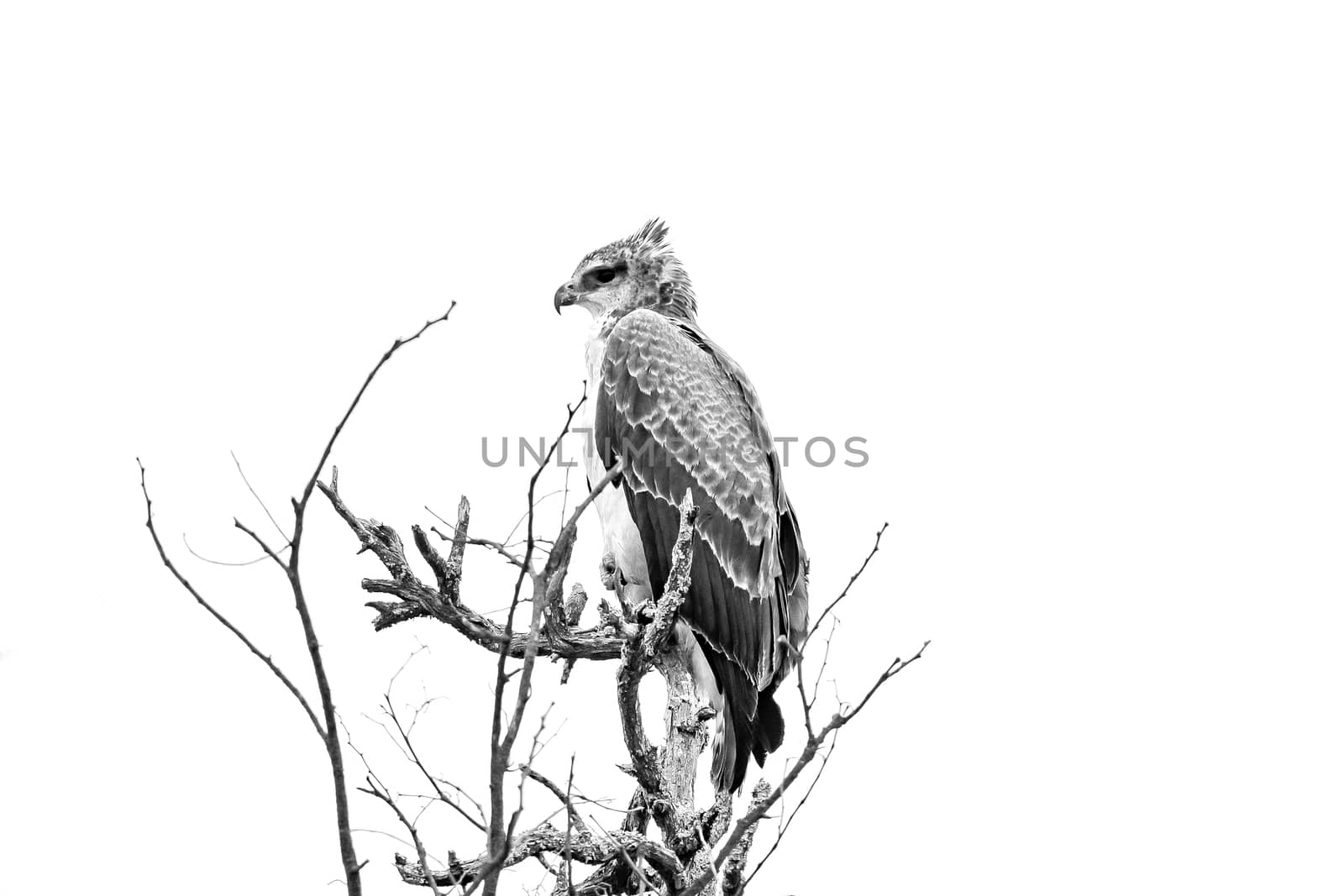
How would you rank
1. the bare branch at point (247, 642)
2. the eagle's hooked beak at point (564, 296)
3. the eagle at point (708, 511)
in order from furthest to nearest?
the eagle's hooked beak at point (564, 296) → the eagle at point (708, 511) → the bare branch at point (247, 642)

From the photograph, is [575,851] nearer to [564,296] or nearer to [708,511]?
[708,511]

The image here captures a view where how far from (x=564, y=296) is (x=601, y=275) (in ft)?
1.06

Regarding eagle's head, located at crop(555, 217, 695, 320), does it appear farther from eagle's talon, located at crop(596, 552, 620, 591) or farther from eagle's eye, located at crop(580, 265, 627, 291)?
eagle's talon, located at crop(596, 552, 620, 591)

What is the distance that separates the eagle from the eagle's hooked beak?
1.86ft

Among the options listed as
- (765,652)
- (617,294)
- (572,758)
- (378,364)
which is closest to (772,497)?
(765,652)

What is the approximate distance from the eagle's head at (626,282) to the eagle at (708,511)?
491 millimetres

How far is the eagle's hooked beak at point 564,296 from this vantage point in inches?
324

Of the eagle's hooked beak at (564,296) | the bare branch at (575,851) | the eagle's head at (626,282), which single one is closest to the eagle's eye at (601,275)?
the eagle's head at (626,282)

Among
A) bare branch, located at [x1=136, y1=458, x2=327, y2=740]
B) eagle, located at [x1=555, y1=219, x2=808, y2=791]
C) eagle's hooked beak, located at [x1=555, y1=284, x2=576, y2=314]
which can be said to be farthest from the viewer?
eagle's hooked beak, located at [x1=555, y1=284, x2=576, y2=314]

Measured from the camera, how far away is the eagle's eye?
27.2 ft

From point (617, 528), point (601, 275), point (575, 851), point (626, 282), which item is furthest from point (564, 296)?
point (575, 851)

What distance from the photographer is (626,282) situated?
8281 mm

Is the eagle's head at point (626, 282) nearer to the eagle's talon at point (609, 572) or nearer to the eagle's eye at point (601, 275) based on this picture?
the eagle's eye at point (601, 275)

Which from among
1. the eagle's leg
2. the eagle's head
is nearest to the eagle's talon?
the eagle's leg
